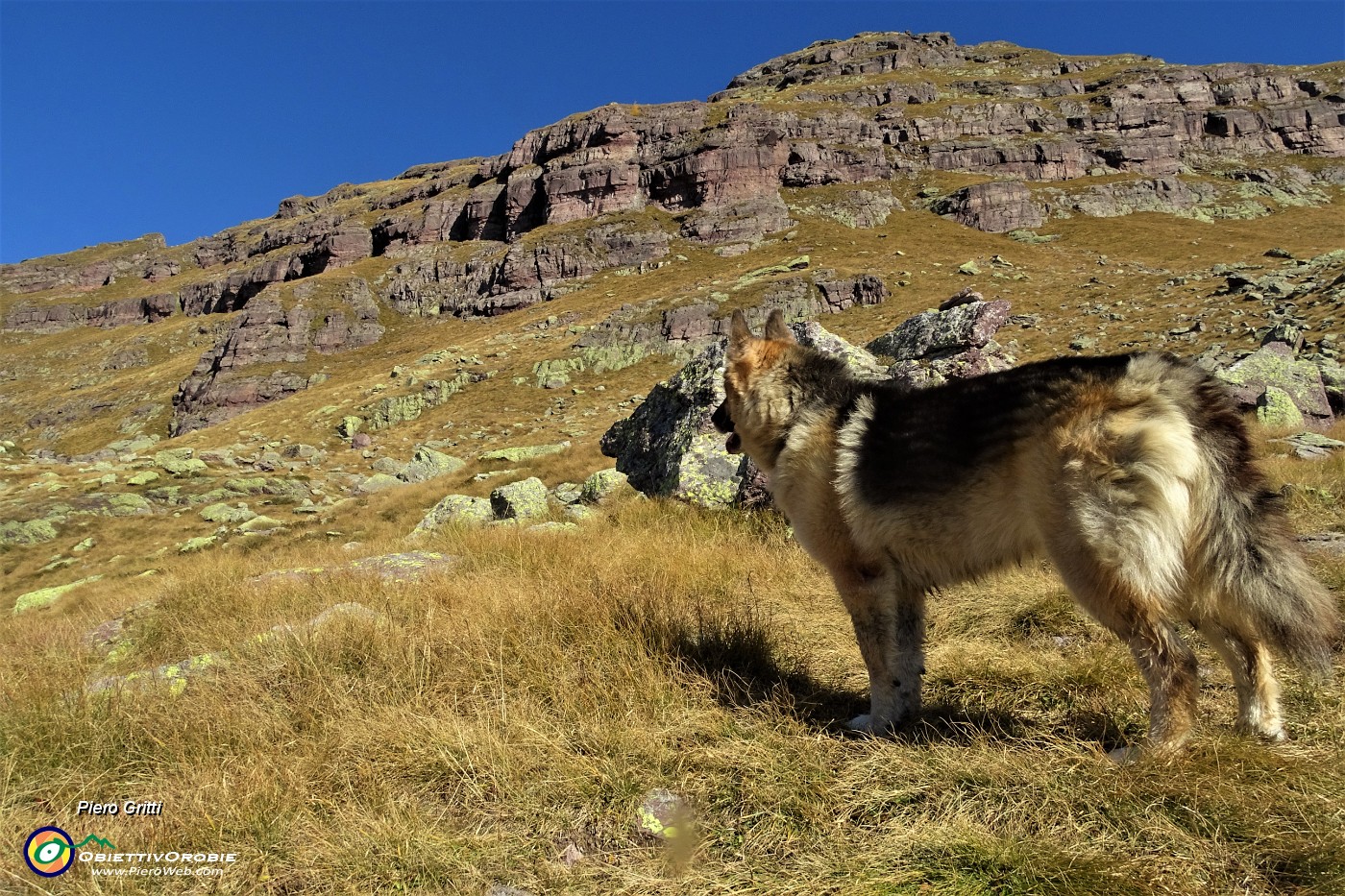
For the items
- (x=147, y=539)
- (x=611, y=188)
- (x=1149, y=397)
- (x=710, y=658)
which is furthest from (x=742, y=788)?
(x=611, y=188)

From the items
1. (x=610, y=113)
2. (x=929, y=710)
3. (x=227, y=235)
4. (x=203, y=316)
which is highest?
(x=227, y=235)

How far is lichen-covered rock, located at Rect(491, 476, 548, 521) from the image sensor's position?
12.1 meters

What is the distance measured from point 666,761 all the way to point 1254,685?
8.84 ft

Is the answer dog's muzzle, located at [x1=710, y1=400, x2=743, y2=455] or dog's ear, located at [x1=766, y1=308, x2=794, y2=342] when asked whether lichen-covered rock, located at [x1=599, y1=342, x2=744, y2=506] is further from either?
dog's muzzle, located at [x1=710, y1=400, x2=743, y2=455]

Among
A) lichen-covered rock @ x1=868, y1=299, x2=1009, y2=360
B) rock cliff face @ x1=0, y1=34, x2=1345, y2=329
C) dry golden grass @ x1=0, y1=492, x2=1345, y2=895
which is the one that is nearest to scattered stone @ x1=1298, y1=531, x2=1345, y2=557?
dry golden grass @ x1=0, y1=492, x2=1345, y2=895

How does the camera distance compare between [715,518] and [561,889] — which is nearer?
[561,889]

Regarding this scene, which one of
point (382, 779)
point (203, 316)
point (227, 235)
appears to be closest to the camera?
point (382, 779)

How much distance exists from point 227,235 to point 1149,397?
8532 inches

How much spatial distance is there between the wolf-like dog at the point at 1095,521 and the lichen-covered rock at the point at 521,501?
9269 mm

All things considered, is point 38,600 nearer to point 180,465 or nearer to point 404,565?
point 404,565

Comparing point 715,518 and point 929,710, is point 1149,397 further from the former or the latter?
point 715,518

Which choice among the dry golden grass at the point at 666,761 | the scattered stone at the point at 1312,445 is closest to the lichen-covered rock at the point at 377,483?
the dry golden grass at the point at 666,761

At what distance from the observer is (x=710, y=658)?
12.5 feet

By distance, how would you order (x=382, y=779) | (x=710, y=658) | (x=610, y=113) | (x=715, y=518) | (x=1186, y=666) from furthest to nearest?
(x=610, y=113) → (x=715, y=518) → (x=710, y=658) → (x=382, y=779) → (x=1186, y=666)
